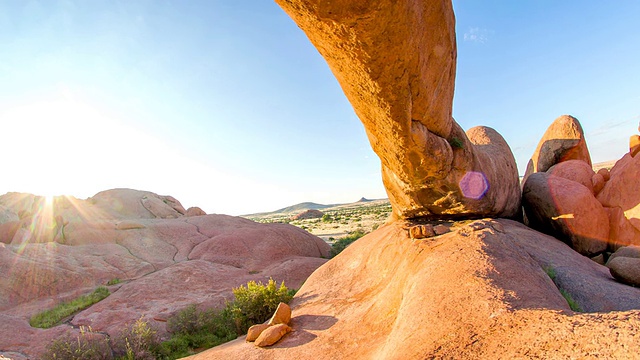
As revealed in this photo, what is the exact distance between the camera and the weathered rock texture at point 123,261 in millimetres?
10617

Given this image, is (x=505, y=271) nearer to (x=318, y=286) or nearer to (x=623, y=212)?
(x=318, y=286)

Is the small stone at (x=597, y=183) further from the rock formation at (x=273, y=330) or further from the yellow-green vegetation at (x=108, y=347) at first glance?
the yellow-green vegetation at (x=108, y=347)

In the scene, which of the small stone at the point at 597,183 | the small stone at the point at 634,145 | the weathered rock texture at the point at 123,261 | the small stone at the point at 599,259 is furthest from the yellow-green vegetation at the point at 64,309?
the small stone at the point at 634,145

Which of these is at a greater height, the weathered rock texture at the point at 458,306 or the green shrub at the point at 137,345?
the weathered rock texture at the point at 458,306

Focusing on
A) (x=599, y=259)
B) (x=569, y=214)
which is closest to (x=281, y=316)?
(x=569, y=214)

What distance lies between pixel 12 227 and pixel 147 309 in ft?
52.1

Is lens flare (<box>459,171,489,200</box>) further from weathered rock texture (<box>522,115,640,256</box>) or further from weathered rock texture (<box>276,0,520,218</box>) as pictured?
weathered rock texture (<box>522,115,640,256</box>)

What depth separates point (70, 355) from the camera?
7.25 m

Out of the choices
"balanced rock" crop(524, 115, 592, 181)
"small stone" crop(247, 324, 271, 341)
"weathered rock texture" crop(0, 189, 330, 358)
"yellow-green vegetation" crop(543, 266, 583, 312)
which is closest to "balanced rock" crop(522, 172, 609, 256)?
"balanced rock" crop(524, 115, 592, 181)

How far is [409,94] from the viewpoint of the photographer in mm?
6098

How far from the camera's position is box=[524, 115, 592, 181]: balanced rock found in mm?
15883

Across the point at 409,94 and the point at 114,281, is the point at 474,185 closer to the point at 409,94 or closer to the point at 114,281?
the point at 409,94

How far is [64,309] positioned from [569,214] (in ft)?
60.9

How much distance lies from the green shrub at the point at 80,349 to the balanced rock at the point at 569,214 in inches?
568
